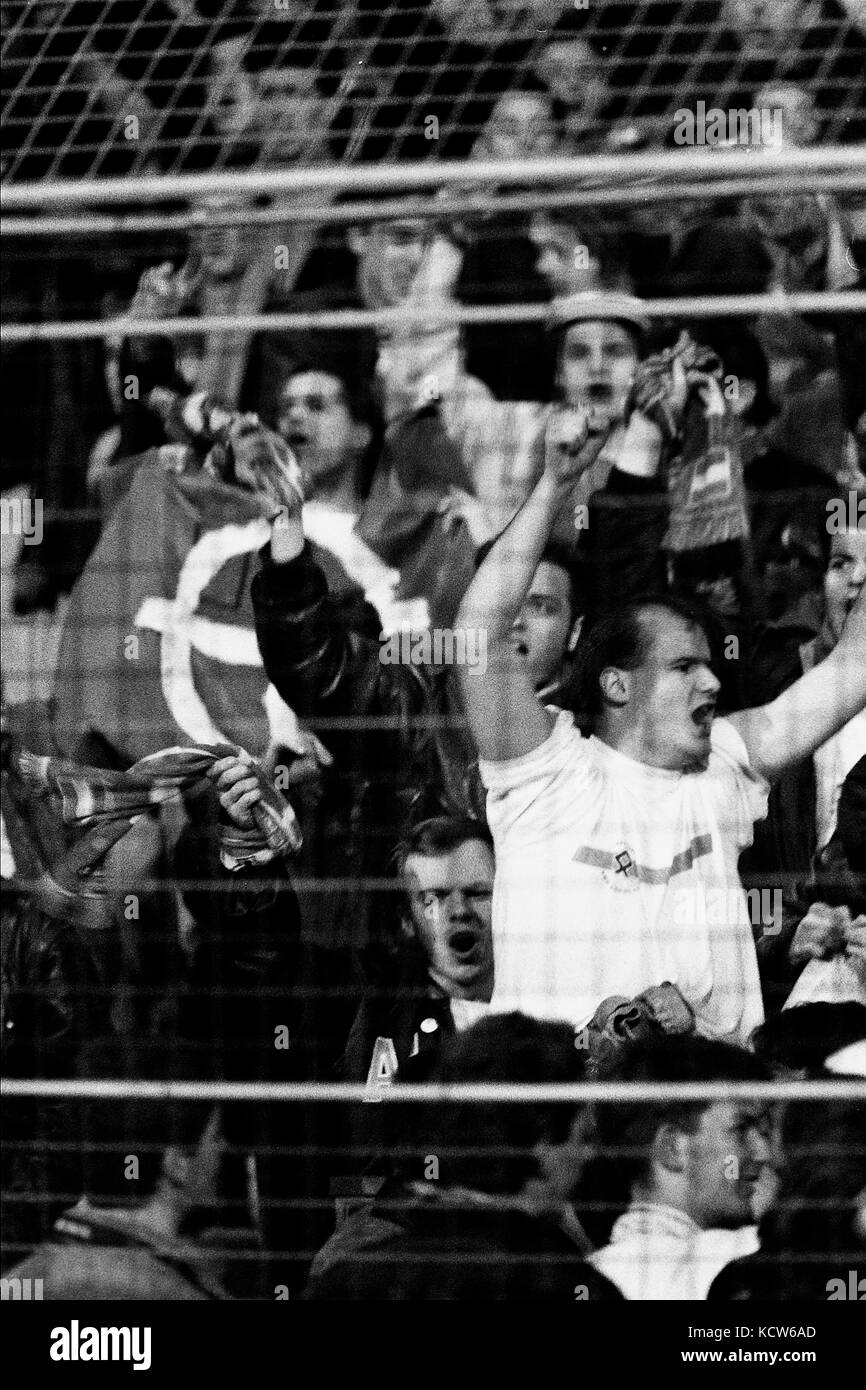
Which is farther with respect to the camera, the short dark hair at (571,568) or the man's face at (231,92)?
the man's face at (231,92)

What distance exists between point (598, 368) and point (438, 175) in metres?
0.25

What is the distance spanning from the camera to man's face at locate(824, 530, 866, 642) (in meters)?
1.73

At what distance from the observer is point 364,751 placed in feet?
5.80

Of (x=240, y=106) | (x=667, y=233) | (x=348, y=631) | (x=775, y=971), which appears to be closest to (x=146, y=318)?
(x=240, y=106)

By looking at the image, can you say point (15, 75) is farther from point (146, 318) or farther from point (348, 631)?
point (348, 631)

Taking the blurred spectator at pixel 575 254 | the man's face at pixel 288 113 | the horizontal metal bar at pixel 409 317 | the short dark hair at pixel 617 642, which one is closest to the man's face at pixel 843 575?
the short dark hair at pixel 617 642

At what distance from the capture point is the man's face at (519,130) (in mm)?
1807

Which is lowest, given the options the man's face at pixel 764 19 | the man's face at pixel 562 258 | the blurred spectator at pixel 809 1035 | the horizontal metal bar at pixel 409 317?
the blurred spectator at pixel 809 1035

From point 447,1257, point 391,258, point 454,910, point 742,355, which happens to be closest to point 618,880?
point 454,910

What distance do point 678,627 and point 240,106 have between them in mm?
693

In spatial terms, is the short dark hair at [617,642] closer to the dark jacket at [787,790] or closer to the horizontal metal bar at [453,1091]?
the dark jacket at [787,790]

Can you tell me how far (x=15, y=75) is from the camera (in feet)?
6.21

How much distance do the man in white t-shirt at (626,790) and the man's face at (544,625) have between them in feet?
0.03

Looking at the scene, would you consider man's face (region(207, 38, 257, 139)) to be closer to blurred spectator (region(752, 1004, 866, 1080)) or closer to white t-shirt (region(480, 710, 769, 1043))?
white t-shirt (region(480, 710, 769, 1043))
